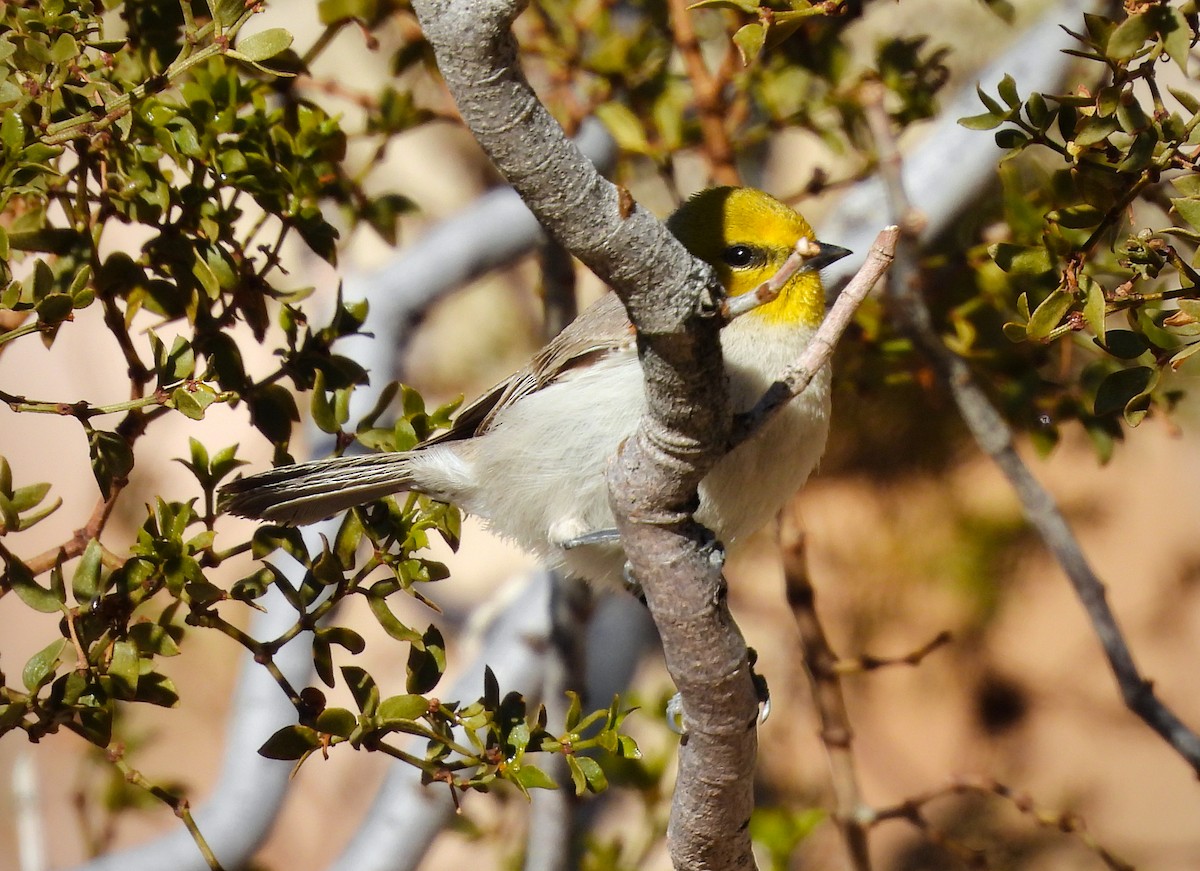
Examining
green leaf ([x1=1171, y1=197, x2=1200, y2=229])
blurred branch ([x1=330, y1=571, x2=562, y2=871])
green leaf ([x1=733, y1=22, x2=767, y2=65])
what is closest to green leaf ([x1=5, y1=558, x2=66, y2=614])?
blurred branch ([x1=330, y1=571, x2=562, y2=871])

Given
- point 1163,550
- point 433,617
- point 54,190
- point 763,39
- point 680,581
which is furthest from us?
point 433,617

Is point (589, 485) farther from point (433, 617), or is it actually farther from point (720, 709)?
point (433, 617)

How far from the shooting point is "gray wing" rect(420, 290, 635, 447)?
6.46ft

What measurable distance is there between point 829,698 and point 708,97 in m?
1.20

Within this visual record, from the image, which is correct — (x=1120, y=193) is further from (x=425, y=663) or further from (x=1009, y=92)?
(x=425, y=663)

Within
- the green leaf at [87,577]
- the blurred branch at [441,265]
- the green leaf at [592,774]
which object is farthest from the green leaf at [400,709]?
the blurred branch at [441,265]

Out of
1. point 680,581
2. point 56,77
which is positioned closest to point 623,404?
point 680,581

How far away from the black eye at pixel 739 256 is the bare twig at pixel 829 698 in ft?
1.95

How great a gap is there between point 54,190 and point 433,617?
237 centimetres

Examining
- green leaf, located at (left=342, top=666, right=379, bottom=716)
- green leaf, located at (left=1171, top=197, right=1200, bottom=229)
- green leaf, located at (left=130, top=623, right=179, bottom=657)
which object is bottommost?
green leaf, located at (left=342, top=666, right=379, bottom=716)

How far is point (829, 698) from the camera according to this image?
224 centimetres

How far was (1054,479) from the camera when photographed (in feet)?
11.1

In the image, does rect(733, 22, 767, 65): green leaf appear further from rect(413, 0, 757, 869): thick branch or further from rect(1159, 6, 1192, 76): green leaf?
rect(1159, 6, 1192, 76): green leaf

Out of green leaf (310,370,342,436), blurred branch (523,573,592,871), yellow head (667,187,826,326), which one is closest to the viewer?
green leaf (310,370,342,436)
